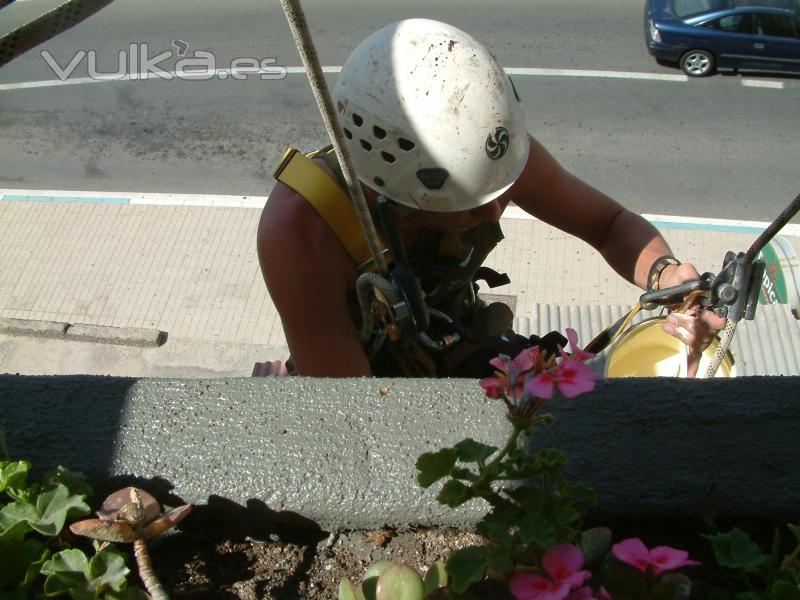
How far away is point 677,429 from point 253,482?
84 cm

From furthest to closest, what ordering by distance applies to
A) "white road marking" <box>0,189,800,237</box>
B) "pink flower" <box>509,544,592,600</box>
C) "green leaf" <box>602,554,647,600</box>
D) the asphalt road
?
the asphalt road < "white road marking" <box>0,189,800,237</box> < "green leaf" <box>602,554,647,600</box> < "pink flower" <box>509,544,592,600</box>

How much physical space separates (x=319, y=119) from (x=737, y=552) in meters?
8.54

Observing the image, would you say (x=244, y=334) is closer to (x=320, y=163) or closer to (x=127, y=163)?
(x=127, y=163)

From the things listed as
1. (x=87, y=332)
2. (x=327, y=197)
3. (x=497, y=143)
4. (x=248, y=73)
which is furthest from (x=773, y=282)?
(x=248, y=73)

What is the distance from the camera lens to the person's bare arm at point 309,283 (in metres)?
2.78

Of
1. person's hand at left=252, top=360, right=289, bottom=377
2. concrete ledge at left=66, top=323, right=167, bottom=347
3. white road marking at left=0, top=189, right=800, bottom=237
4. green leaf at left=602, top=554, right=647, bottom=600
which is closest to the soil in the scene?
green leaf at left=602, top=554, right=647, bottom=600

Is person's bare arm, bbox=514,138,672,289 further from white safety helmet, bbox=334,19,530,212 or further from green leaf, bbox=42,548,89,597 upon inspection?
green leaf, bbox=42,548,89,597

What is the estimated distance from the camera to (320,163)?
9.26 ft

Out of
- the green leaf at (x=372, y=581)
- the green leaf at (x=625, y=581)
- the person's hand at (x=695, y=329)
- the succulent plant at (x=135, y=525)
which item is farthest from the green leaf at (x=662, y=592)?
the person's hand at (x=695, y=329)

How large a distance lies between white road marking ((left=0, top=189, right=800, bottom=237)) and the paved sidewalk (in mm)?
96

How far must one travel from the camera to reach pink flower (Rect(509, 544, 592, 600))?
1295 millimetres

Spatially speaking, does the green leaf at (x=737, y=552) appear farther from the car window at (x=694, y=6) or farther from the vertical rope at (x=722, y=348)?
the car window at (x=694, y=6)

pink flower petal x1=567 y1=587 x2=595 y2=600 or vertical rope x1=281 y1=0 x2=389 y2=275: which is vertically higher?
vertical rope x1=281 y1=0 x2=389 y2=275

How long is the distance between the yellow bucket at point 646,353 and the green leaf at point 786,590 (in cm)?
136
